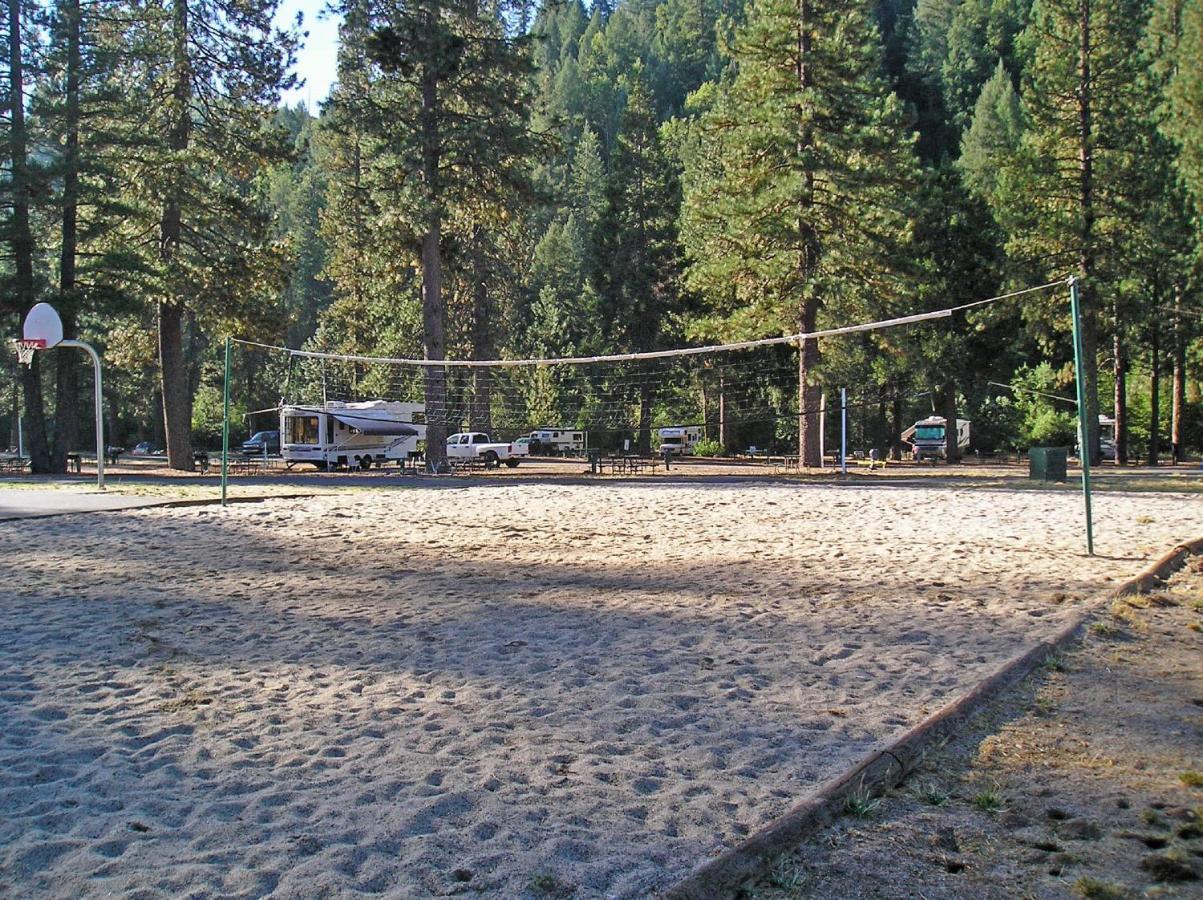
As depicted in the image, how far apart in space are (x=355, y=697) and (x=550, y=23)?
398 feet

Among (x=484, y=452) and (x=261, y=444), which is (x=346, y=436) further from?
(x=261, y=444)

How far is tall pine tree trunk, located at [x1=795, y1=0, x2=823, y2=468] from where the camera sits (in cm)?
2433

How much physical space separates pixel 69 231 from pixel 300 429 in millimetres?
10760

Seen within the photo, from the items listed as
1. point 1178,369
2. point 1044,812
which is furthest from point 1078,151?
point 1044,812

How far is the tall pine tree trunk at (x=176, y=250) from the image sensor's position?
925 inches

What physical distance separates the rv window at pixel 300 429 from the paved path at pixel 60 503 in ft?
51.3

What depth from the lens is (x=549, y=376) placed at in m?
41.5

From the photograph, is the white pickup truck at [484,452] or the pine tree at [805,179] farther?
the white pickup truck at [484,452]

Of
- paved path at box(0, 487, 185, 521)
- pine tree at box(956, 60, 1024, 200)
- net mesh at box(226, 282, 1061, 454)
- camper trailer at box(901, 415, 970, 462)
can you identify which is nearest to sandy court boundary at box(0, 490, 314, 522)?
paved path at box(0, 487, 185, 521)

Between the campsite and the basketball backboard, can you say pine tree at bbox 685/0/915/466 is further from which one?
the basketball backboard

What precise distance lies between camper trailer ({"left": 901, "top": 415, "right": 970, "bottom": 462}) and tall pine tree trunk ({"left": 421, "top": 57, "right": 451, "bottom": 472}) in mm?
17855

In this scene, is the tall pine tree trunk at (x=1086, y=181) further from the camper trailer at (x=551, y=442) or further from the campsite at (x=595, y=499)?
the camper trailer at (x=551, y=442)

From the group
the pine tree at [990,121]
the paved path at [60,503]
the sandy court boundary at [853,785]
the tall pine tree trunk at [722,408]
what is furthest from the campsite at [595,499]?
the pine tree at [990,121]

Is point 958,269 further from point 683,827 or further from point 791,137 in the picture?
point 683,827
